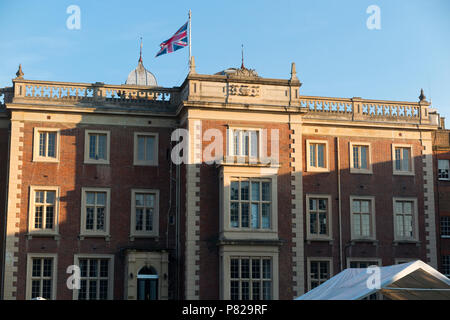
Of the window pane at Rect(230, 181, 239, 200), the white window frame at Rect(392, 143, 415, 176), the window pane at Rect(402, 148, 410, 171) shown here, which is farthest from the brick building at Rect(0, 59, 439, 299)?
the window pane at Rect(402, 148, 410, 171)

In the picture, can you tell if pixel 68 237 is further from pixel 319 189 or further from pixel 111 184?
pixel 319 189

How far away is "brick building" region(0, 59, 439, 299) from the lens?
37.2 m

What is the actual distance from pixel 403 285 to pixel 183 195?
19.8 metres

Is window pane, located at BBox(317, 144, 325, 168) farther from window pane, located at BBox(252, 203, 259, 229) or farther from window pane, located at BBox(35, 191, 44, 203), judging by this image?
window pane, located at BBox(35, 191, 44, 203)

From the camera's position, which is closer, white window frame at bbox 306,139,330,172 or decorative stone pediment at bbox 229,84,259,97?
decorative stone pediment at bbox 229,84,259,97

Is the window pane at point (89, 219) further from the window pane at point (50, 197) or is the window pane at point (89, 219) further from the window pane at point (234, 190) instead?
the window pane at point (234, 190)

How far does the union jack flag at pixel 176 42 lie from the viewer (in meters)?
41.3

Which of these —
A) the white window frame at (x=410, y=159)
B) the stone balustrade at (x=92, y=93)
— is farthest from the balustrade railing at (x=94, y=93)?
the white window frame at (x=410, y=159)

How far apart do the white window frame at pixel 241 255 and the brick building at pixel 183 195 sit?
62mm

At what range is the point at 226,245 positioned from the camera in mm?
36656

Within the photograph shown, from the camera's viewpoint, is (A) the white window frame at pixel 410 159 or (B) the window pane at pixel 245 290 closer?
(B) the window pane at pixel 245 290

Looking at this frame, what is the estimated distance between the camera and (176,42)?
4144 cm

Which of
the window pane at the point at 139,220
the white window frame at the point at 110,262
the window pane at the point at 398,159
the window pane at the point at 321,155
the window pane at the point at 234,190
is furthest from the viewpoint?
the window pane at the point at 398,159

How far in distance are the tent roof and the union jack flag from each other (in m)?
22.6
